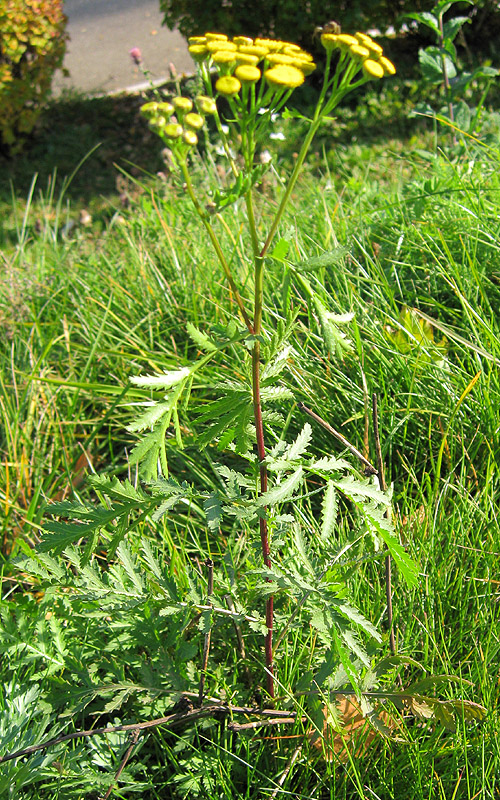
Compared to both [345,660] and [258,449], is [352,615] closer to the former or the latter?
[345,660]

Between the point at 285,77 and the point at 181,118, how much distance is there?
0.22 meters

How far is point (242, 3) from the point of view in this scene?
578cm

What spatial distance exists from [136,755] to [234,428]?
2.74ft

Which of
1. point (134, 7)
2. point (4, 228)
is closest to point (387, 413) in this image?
point (4, 228)

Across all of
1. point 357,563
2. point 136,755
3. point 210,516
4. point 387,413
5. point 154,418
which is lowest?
point 136,755

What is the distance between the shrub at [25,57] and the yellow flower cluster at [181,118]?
17.5ft

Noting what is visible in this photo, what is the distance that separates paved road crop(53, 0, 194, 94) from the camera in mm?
7969

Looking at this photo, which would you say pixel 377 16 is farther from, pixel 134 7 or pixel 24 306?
pixel 134 7

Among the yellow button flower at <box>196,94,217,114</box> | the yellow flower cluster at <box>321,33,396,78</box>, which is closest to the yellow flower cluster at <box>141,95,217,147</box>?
the yellow button flower at <box>196,94,217,114</box>

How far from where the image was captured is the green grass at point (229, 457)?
1.35 meters

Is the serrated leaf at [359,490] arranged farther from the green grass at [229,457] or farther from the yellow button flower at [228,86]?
the yellow button flower at [228,86]

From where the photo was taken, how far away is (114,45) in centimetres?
886

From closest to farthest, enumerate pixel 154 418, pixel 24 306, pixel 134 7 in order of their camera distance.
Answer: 1. pixel 154 418
2. pixel 24 306
3. pixel 134 7

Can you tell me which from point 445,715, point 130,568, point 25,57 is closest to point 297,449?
point 130,568
